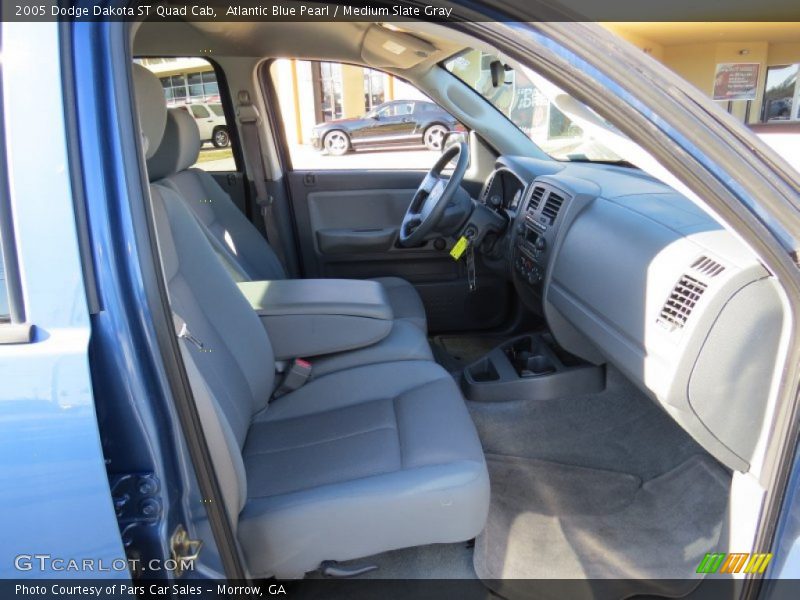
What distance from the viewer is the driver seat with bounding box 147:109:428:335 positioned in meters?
2.02

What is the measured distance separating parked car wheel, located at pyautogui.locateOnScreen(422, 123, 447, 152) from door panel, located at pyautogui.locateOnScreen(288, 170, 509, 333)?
1.76 feet

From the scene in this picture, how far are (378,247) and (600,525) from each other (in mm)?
1729

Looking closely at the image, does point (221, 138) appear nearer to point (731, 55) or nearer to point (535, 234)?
point (535, 234)

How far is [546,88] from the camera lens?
3.64 ft

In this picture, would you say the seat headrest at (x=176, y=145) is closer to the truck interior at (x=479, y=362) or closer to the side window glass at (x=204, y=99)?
the truck interior at (x=479, y=362)

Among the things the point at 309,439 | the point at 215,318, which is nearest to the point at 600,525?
the point at 309,439

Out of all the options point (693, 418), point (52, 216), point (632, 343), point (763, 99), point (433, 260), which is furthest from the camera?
point (763, 99)

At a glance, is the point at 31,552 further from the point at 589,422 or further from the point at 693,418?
the point at 589,422

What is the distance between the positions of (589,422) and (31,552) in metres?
1.64

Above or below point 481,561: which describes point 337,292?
above

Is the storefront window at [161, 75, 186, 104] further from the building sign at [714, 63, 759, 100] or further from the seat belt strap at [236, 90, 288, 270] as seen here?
the building sign at [714, 63, 759, 100]

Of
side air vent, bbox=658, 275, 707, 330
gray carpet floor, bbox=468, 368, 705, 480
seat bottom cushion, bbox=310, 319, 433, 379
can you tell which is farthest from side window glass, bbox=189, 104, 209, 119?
side air vent, bbox=658, 275, 707, 330

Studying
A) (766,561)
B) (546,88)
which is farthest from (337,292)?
(766,561)

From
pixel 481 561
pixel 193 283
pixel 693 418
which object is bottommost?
pixel 481 561
